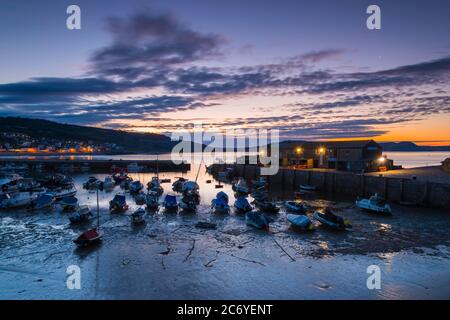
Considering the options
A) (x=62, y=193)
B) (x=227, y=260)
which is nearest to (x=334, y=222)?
(x=227, y=260)

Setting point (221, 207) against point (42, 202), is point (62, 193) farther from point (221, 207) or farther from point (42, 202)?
point (221, 207)

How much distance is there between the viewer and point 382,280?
17.3 meters

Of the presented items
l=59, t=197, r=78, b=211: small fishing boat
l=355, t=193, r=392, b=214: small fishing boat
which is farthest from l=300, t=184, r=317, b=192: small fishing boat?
l=59, t=197, r=78, b=211: small fishing boat

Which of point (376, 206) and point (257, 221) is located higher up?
point (376, 206)

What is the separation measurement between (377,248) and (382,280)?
18.7 ft

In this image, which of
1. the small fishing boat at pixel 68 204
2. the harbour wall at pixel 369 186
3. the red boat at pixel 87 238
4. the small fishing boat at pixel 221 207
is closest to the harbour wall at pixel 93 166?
the harbour wall at pixel 369 186

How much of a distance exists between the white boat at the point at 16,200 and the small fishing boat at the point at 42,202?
1.61 m

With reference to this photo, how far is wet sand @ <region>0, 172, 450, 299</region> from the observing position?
16.1 meters

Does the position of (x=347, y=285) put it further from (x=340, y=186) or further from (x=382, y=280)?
(x=340, y=186)

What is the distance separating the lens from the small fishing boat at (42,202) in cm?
3800

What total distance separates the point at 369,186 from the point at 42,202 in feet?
149

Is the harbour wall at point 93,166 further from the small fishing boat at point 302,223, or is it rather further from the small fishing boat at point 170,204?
the small fishing boat at point 302,223

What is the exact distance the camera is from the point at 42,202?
1515 inches
